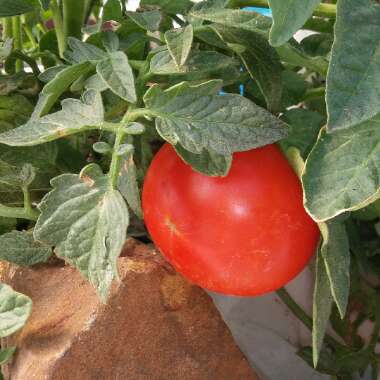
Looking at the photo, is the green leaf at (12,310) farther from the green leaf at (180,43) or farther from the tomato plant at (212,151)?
the green leaf at (180,43)

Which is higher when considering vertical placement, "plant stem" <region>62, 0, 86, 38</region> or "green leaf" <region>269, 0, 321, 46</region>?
"green leaf" <region>269, 0, 321, 46</region>

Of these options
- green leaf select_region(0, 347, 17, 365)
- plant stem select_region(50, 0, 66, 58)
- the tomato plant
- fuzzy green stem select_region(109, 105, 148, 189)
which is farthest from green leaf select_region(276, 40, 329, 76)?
green leaf select_region(0, 347, 17, 365)

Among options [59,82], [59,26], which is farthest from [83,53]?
[59,26]

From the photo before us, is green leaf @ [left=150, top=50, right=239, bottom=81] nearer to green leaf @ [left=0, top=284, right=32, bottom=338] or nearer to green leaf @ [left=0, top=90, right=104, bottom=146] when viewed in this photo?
green leaf @ [left=0, top=90, right=104, bottom=146]

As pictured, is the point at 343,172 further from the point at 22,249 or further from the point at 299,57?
the point at 22,249

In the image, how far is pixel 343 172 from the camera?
350mm

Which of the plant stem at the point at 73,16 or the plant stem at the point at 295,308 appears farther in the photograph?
the plant stem at the point at 295,308

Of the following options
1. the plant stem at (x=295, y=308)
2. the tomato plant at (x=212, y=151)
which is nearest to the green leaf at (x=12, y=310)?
the tomato plant at (x=212, y=151)

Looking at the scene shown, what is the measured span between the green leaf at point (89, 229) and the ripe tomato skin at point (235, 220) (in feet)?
0.17

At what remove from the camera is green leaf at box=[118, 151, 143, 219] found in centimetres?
42

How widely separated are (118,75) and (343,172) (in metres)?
0.15

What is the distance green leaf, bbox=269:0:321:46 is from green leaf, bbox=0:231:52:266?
10.9 inches

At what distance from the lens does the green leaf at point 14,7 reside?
0.49 m

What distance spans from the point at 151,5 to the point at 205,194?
0.55 ft
